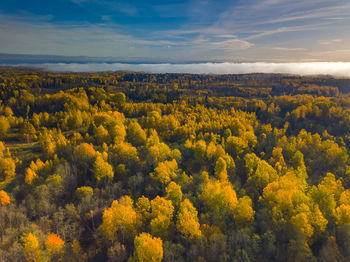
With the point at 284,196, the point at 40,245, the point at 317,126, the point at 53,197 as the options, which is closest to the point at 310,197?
the point at 284,196

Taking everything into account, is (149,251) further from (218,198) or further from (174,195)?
(218,198)

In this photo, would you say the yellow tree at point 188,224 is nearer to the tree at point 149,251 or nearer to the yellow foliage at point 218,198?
the yellow foliage at point 218,198

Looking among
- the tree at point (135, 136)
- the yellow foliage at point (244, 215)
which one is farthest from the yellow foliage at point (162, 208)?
the tree at point (135, 136)

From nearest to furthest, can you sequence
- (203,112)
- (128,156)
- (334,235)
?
(334,235) → (128,156) → (203,112)

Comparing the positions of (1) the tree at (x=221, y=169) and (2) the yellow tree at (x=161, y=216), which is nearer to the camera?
(2) the yellow tree at (x=161, y=216)

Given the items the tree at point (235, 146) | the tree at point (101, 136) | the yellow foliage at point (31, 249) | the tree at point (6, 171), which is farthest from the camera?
the tree at point (101, 136)

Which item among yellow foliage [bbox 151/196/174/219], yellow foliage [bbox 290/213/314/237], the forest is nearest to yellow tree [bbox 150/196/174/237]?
yellow foliage [bbox 151/196/174/219]

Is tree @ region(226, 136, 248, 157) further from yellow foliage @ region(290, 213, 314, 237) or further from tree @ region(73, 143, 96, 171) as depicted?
tree @ region(73, 143, 96, 171)

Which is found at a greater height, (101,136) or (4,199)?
(101,136)

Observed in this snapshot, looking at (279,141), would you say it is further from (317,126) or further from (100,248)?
(100,248)

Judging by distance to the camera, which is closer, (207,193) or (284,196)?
(284,196)

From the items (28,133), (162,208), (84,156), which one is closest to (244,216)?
(162,208)
